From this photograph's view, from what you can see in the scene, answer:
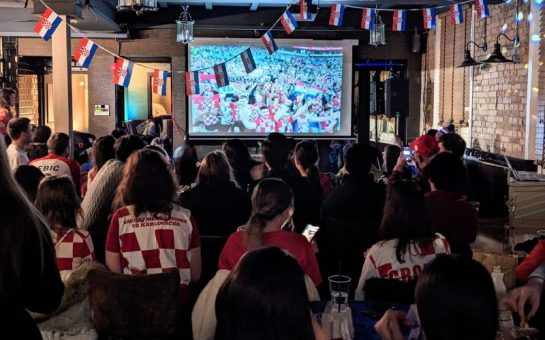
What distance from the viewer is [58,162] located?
5113mm

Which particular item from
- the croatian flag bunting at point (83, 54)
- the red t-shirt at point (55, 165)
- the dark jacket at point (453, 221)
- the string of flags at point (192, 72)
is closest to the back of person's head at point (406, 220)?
the dark jacket at point (453, 221)

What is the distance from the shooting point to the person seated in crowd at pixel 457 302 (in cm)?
153

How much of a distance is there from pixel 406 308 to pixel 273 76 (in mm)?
9163

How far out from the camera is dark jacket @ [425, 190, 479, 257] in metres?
3.88

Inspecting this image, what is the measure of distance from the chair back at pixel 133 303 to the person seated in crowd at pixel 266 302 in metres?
1.29

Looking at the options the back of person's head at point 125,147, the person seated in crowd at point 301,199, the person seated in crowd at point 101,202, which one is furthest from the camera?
the person seated in crowd at point 301,199

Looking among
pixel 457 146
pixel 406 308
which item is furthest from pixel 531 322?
pixel 457 146

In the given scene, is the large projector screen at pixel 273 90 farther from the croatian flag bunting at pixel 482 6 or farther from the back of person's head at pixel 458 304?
the back of person's head at pixel 458 304

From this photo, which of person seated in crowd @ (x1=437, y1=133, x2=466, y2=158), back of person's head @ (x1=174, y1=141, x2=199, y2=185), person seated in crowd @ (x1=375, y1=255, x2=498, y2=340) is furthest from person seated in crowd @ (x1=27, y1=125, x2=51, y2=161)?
person seated in crowd @ (x1=375, y1=255, x2=498, y2=340)

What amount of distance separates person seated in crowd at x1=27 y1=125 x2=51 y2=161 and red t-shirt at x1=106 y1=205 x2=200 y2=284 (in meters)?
2.98

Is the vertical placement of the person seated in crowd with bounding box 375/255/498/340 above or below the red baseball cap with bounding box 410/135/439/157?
below

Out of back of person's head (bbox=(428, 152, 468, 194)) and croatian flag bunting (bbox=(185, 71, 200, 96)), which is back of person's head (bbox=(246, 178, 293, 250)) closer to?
back of person's head (bbox=(428, 152, 468, 194))

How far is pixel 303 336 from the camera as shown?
4.85 ft

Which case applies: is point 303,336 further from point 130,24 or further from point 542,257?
point 130,24
